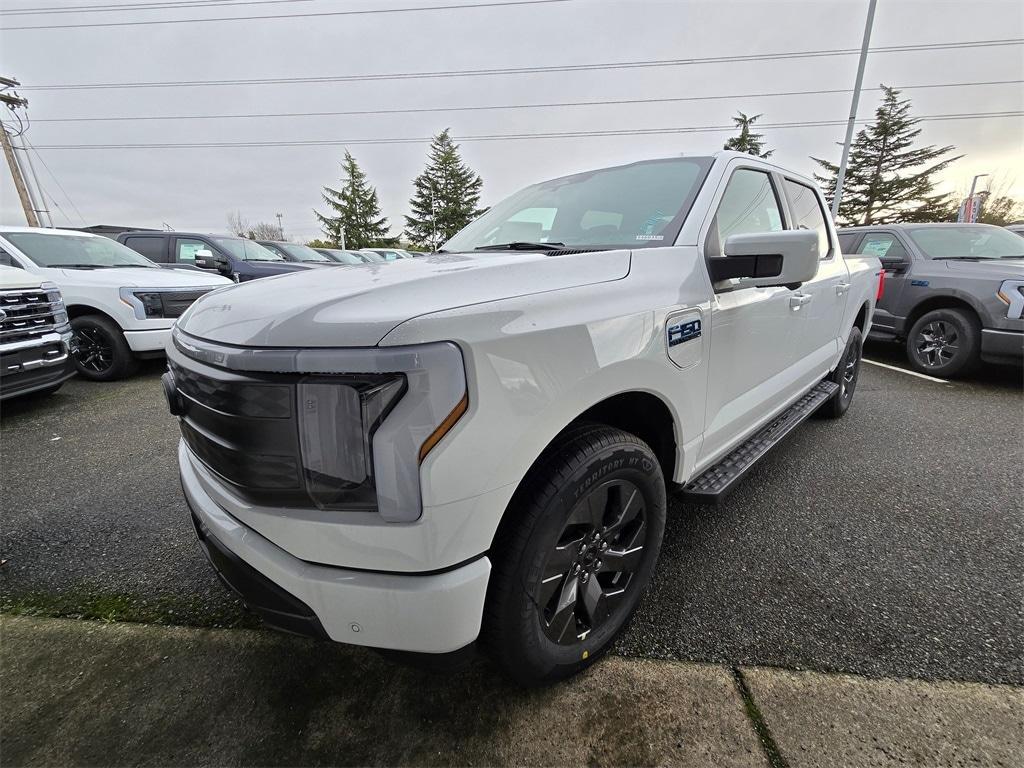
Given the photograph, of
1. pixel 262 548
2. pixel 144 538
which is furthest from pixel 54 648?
pixel 262 548

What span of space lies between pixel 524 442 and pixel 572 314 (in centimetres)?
38

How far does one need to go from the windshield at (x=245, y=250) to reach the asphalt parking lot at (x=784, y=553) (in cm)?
566

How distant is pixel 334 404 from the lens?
104 cm

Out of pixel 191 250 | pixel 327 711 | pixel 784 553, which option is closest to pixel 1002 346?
pixel 784 553

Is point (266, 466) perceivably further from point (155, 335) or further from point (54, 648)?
point (155, 335)

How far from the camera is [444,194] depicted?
136 ft

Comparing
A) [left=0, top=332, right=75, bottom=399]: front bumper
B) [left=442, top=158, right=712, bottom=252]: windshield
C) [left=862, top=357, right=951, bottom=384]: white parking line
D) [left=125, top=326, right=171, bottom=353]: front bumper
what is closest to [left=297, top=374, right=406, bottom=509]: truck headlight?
[left=442, top=158, right=712, bottom=252]: windshield

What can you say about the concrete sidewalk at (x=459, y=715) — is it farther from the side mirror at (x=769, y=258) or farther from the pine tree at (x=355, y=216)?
the pine tree at (x=355, y=216)

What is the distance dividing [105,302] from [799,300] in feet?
21.3

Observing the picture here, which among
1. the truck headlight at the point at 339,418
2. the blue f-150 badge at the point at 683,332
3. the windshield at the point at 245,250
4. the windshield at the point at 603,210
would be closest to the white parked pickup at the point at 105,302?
the windshield at the point at 245,250

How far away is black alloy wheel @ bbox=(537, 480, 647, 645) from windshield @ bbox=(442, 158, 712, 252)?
0.96 m

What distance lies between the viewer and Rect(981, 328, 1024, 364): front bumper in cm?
469

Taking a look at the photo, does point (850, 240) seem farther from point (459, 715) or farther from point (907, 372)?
point (459, 715)

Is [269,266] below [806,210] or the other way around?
below
